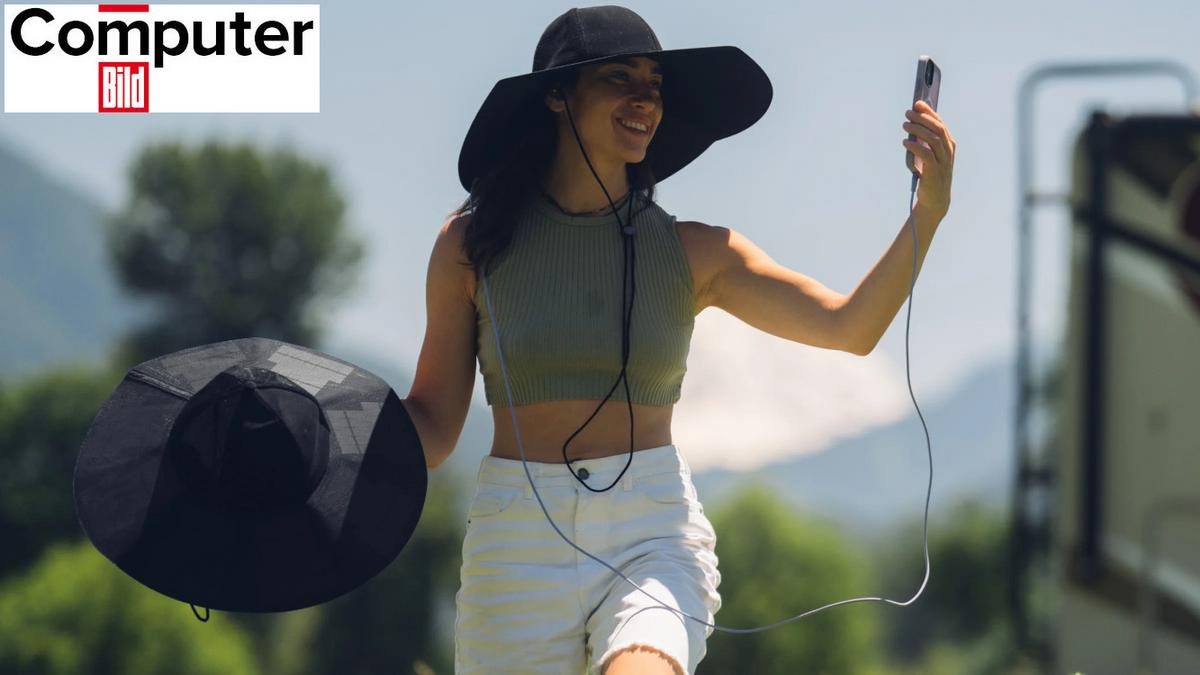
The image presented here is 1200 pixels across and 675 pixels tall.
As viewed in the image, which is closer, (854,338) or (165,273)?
(854,338)

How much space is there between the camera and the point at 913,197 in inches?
132

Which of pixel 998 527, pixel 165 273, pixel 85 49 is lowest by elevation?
pixel 998 527

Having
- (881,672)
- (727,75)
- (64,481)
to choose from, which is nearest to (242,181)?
(64,481)

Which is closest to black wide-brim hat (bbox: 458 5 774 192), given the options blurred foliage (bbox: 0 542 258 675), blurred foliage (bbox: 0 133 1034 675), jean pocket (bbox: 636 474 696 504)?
jean pocket (bbox: 636 474 696 504)

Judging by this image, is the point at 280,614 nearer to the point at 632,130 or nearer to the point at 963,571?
the point at 963,571

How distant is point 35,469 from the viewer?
55031 mm

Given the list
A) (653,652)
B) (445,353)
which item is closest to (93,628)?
(445,353)

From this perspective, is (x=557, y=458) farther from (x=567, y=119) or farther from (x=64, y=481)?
(x=64, y=481)

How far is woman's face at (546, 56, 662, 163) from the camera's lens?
11.1ft

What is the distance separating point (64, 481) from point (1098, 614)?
175ft

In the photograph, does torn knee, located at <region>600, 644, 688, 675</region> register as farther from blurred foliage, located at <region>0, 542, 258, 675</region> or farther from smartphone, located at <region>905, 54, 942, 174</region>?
blurred foliage, located at <region>0, 542, 258, 675</region>

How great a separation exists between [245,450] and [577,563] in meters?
0.67

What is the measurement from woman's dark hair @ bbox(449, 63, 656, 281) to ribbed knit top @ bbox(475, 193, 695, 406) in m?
0.03

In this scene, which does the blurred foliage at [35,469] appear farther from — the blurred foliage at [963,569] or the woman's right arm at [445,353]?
the woman's right arm at [445,353]
